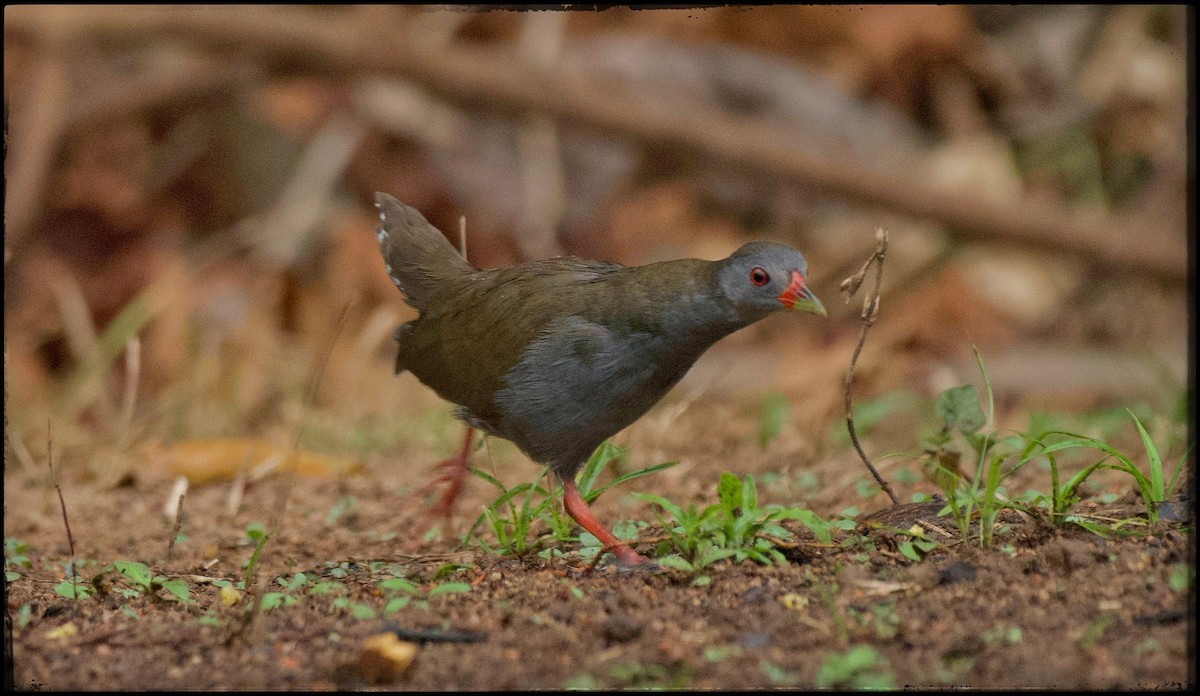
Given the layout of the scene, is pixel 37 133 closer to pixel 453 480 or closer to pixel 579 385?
pixel 453 480

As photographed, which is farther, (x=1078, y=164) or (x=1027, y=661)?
(x=1078, y=164)

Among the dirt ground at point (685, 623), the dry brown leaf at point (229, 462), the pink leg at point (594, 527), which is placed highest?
the pink leg at point (594, 527)

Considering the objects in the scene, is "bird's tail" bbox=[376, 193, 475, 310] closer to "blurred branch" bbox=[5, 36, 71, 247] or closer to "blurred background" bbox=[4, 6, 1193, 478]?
"blurred background" bbox=[4, 6, 1193, 478]

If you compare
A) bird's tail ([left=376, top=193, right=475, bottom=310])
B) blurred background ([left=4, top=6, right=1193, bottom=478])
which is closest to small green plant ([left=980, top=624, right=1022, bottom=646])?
bird's tail ([left=376, top=193, right=475, bottom=310])

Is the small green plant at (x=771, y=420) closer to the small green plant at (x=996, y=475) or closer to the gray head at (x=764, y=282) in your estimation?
the small green plant at (x=996, y=475)

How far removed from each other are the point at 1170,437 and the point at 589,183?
21.7ft

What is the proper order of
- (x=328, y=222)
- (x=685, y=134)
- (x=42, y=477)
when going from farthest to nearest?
(x=328, y=222) → (x=685, y=134) → (x=42, y=477)

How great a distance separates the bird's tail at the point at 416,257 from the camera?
13.7ft

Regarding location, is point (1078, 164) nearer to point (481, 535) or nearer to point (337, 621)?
point (481, 535)

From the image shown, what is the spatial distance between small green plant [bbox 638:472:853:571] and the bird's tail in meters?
1.27

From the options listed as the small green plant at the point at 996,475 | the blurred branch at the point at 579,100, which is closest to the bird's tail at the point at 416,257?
the small green plant at the point at 996,475

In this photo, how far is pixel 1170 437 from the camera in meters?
4.61

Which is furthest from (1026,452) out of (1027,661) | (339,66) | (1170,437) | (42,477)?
(339,66)

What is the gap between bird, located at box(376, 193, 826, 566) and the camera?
132 inches
